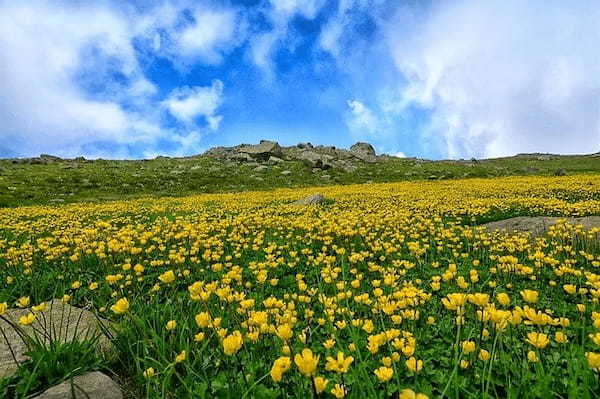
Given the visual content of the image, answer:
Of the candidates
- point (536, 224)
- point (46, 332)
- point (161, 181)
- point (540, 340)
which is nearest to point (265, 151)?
point (161, 181)

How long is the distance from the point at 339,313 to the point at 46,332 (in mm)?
2975

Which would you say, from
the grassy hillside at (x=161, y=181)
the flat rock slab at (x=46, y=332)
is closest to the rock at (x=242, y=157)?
the grassy hillside at (x=161, y=181)

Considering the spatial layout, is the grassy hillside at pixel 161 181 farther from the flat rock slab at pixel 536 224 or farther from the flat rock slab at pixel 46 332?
the flat rock slab at pixel 536 224

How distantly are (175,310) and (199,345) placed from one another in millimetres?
1070

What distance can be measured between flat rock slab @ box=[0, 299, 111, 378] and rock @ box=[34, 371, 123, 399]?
1.63ft

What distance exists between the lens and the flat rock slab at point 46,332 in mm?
3443

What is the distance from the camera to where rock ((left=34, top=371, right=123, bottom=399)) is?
273 cm

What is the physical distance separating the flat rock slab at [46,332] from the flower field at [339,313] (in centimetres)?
22

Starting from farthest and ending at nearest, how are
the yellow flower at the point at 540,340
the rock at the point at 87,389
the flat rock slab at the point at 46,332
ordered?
the flat rock slab at the point at 46,332 < the rock at the point at 87,389 < the yellow flower at the point at 540,340

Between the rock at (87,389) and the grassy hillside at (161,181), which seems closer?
the rock at (87,389)

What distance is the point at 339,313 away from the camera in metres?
4.12

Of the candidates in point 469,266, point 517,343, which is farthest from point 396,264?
point 517,343

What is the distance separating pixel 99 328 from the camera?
404cm

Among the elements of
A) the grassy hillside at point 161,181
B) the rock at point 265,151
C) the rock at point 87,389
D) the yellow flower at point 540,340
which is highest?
the rock at point 265,151
